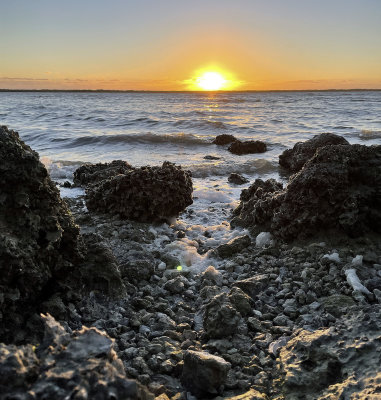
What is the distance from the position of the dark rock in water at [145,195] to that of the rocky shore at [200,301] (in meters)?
0.61

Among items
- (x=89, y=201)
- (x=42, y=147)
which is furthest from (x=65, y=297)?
(x=42, y=147)

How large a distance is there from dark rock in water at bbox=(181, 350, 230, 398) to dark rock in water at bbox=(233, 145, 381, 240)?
267cm

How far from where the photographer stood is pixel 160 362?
109 inches

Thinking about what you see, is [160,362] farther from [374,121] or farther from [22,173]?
[374,121]

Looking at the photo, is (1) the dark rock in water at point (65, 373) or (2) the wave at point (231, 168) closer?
(1) the dark rock in water at point (65, 373)

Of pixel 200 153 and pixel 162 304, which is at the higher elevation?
pixel 200 153

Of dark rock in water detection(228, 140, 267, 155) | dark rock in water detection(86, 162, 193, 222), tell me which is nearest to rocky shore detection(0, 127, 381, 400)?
dark rock in water detection(86, 162, 193, 222)

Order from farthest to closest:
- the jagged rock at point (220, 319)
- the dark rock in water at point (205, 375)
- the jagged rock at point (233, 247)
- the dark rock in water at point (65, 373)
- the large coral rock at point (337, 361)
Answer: the jagged rock at point (233, 247), the jagged rock at point (220, 319), the dark rock in water at point (205, 375), the large coral rock at point (337, 361), the dark rock in water at point (65, 373)

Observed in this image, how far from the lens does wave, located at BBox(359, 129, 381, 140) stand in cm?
1791

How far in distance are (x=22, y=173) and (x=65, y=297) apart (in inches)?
43.4

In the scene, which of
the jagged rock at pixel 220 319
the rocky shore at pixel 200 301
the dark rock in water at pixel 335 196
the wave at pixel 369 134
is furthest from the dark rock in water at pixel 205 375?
the wave at pixel 369 134

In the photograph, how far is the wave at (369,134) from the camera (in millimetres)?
17906

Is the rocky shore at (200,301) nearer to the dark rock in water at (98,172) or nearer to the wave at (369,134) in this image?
the dark rock in water at (98,172)

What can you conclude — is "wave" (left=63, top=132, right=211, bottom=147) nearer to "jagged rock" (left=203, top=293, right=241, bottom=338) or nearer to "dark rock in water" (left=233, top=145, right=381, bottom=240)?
"dark rock in water" (left=233, top=145, right=381, bottom=240)
